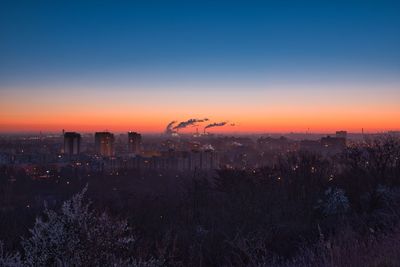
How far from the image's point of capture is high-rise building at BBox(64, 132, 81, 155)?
87.7 meters

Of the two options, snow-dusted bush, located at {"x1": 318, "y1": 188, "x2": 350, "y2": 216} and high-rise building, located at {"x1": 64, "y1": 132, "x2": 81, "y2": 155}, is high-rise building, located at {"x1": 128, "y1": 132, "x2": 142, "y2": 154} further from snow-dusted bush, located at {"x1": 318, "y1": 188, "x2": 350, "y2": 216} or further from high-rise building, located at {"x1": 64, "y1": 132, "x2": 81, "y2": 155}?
snow-dusted bush, located at {"x1": 318, "y1": 188, "x2": 350, "y2": 216}

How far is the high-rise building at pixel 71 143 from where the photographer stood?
87.7 metres

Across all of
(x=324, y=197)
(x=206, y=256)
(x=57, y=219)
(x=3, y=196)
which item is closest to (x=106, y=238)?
(x=57, y=219)

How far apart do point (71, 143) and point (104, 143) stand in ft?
22.2

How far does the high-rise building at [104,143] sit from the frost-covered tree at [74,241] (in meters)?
86.4

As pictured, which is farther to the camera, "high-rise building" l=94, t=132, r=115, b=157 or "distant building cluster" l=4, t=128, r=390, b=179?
"high-rise building" l=94, t=132, r=115, b=157

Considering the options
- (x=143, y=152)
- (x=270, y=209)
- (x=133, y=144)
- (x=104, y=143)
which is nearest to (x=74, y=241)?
(x=270, y=209)

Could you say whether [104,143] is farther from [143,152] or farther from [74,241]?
[74,241]

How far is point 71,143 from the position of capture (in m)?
87.9

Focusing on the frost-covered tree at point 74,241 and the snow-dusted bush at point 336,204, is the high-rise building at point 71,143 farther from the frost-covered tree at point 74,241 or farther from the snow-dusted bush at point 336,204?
the frost-covered tree at point 74,241

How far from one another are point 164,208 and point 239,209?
480 cm

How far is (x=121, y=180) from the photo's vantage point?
170 ft

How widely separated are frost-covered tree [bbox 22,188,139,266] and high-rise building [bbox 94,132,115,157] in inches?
3400

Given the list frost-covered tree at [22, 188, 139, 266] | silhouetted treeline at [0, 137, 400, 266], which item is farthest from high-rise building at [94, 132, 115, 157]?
frost-covered tree at [22, 188, 139, 266]
